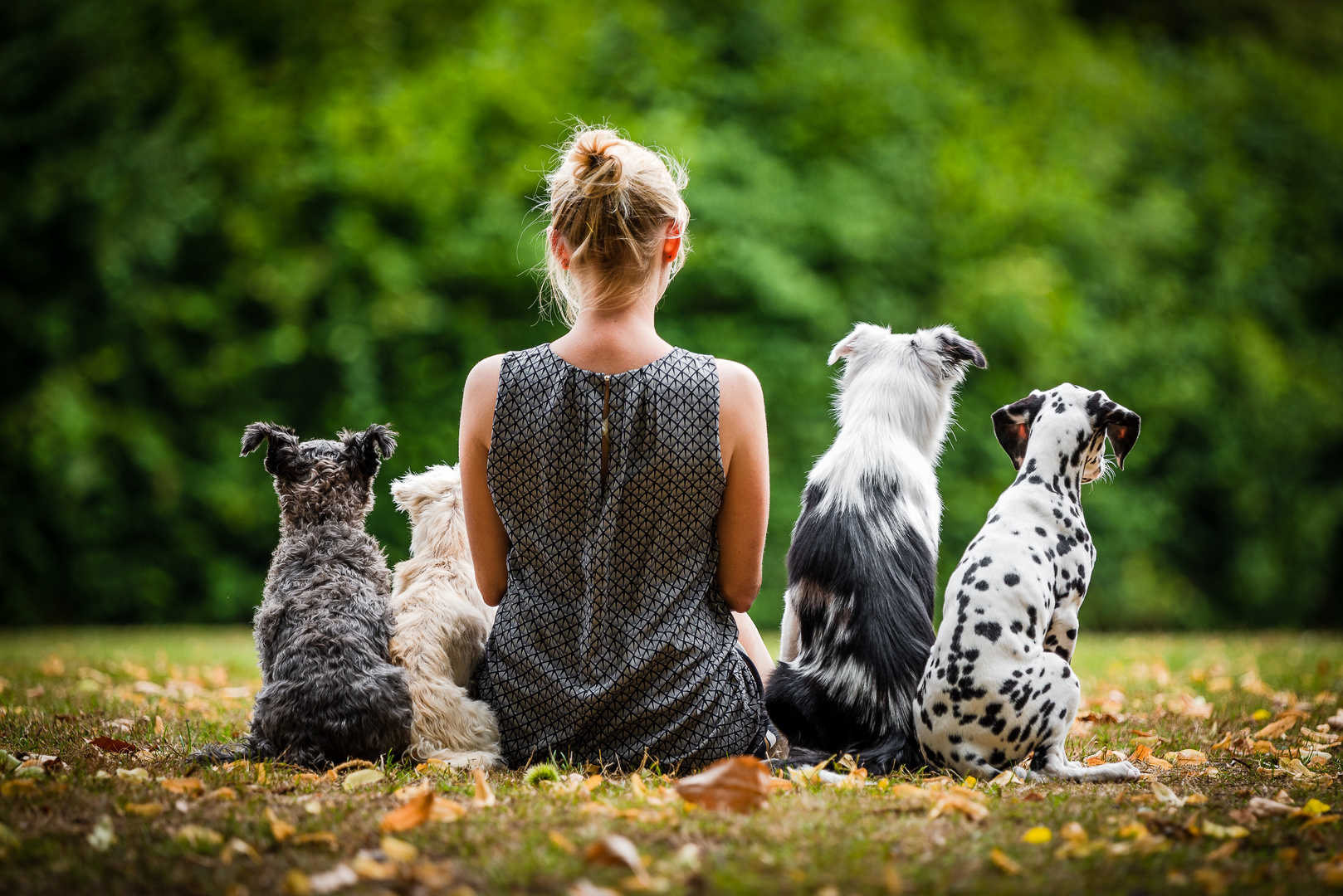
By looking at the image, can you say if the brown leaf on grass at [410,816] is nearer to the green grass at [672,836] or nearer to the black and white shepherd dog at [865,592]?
the green grass at [672,836]

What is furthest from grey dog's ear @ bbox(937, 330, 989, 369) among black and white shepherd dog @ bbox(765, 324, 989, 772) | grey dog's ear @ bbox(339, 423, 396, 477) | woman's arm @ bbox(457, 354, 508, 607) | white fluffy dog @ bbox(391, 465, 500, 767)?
grey dog's ear @ bbox(339, 423, 396, 477)

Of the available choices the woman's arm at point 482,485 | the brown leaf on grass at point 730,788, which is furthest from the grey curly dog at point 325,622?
the brown leaf on grass at point 730,788

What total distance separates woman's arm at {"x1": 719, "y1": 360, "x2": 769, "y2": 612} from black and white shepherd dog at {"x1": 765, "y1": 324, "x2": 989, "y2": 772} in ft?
1.01

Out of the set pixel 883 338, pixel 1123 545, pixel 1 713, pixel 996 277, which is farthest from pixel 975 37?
pixel 1 713

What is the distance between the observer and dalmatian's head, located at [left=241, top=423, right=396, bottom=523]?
4.14 m

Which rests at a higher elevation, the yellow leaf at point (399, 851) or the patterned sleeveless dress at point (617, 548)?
the patterned sleeveless dress at point (617, 548)

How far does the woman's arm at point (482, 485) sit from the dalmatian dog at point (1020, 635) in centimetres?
170

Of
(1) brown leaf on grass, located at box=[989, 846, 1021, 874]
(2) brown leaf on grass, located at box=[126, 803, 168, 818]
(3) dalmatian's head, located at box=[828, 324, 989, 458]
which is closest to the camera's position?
(1) brown leaf on grass, located at box=[989, 846, 1021, 874]

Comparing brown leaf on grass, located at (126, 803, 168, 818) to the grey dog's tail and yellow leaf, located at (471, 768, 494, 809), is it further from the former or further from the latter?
yellow leaf, located at (471, 768, 494, 809)

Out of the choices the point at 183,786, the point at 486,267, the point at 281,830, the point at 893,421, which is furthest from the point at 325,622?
the point at 486,267

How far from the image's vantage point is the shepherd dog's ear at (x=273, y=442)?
4121 millimetres

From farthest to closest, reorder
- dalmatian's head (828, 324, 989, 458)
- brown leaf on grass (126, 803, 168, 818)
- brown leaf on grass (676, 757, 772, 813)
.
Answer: dalmatian's head (828, 324, 989, 458) → brown leaf on grass (676, 757, 772, 813) → brown leaf on grass (126, 803, 168, 818)

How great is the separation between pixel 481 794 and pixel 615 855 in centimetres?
87

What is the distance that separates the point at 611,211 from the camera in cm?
386
